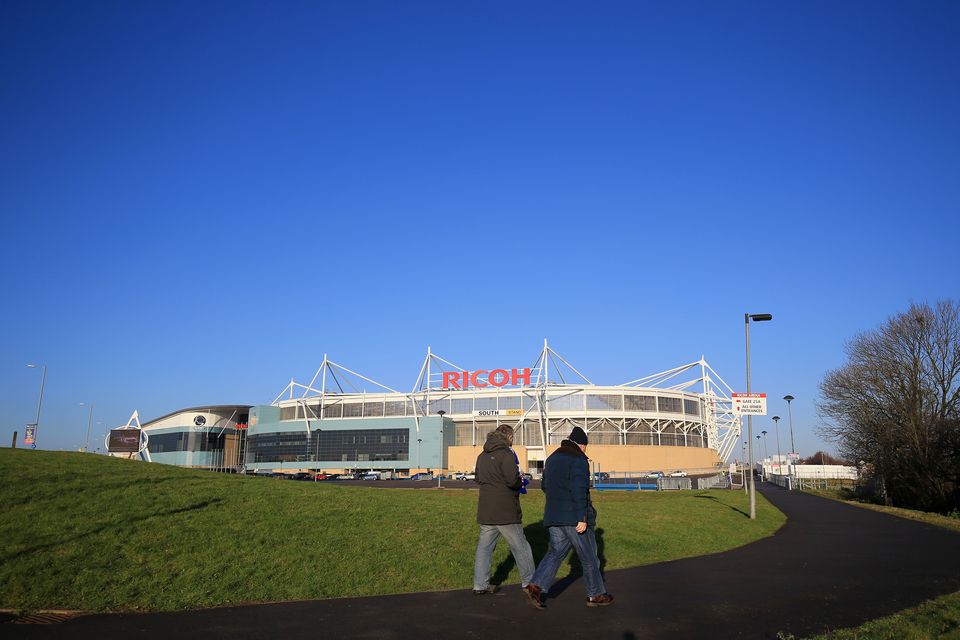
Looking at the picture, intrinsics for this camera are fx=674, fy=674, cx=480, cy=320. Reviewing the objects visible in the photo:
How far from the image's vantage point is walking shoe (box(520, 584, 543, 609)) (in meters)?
7.71

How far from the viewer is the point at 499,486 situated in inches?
336

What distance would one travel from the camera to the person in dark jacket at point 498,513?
8453mm

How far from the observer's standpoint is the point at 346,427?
10175cm

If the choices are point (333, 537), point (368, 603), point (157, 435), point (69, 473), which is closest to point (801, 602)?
point (368, 603)

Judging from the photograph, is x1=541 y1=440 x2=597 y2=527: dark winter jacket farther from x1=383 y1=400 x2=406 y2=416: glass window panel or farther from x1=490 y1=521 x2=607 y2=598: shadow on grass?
x1=383 y1=400 x2=406 y2=416: glass window panel

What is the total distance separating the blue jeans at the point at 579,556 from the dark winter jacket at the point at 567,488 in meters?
0.14

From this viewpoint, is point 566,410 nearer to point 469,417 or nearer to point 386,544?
point 469,417

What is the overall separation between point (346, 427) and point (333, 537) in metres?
93.4

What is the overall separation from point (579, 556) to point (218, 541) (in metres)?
5.42

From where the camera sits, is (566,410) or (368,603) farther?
(566,410)

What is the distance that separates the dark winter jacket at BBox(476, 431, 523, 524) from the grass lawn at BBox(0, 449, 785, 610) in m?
1.55

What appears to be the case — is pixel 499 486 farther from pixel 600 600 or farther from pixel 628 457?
pixel 628 457

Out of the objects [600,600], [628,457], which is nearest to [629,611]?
[600,600]

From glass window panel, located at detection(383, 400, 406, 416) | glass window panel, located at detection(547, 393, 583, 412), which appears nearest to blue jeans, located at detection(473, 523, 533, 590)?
glass window panel, located at detection(547, 393, 583, 412)
